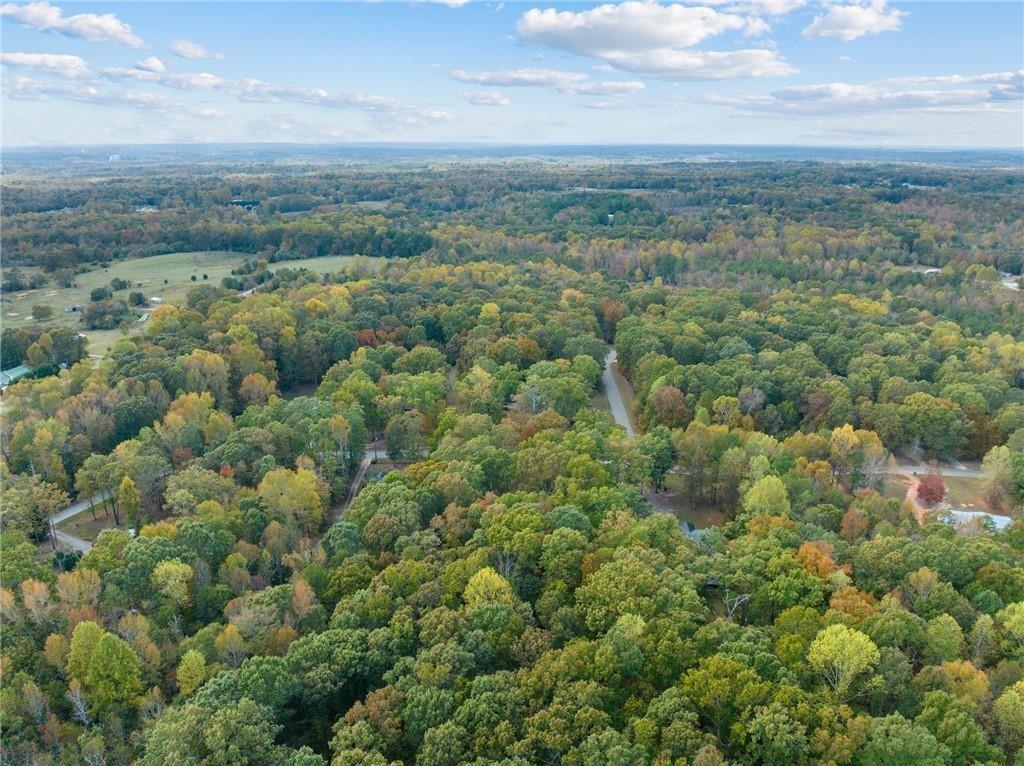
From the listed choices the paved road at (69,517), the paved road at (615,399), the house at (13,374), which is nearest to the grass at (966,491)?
the paved road at (615,399)

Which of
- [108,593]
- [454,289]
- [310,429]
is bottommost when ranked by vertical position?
[108,593]

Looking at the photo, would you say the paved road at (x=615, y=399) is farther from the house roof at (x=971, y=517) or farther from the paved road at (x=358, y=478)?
the house roof at (x=971, y=517)

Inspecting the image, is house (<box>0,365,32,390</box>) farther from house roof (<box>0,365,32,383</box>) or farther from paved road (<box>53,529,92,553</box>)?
paved road (<box>53,529,92,553</box>)

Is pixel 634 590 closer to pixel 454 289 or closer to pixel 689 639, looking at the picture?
pixel 689 639

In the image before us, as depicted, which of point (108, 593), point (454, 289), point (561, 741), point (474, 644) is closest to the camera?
point (561, 741)

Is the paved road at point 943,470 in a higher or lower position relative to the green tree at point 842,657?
lower

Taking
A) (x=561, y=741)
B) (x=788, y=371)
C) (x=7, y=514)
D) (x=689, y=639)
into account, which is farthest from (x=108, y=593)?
(x=788, y=371)
